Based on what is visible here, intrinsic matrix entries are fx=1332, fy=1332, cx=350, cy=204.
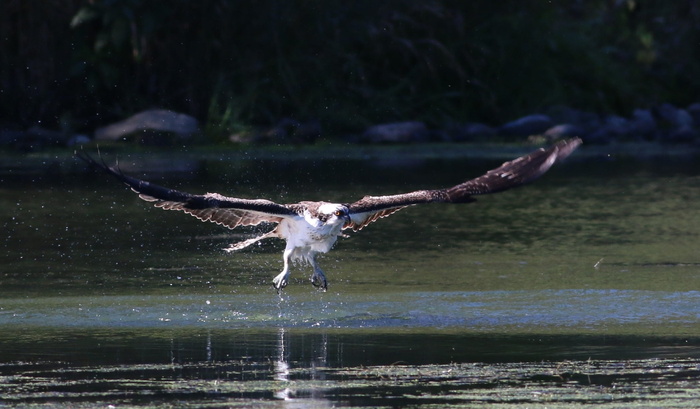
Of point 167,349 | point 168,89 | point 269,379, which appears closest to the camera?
point 269,379

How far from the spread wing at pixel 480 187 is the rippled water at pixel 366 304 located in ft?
2.99

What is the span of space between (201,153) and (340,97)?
15.5 ft

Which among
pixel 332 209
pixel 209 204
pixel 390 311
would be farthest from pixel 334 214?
pixel 209 204

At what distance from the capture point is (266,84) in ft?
101

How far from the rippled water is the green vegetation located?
907cm

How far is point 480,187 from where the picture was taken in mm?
11766

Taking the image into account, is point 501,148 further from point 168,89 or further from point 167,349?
point 167,349

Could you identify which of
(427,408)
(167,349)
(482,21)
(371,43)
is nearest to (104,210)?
(167,349)

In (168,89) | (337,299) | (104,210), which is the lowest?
(337,299)

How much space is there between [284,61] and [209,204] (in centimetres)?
2020

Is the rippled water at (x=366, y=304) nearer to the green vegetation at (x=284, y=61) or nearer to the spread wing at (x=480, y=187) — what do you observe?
the spread wing at (x=480, y=187)

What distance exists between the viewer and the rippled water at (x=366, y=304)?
344 inches

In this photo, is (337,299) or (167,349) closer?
(167,349)

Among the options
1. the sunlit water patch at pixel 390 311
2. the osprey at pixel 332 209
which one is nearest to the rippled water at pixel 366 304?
the sunlit water patch at pixel 390 311
